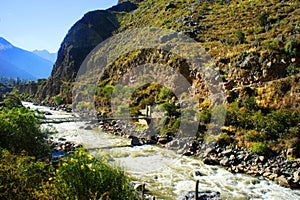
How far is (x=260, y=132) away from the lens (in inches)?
568

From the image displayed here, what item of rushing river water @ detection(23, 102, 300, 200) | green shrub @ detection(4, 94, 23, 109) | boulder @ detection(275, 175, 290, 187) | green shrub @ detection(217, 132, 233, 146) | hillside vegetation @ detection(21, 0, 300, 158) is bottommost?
rushing river water @ detection(23, 102, 300, 200)

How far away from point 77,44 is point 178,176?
52909mm

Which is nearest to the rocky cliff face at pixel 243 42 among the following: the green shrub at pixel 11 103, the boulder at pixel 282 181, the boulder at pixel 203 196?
the boulder at pixel 282 181

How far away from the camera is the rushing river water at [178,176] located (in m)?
9.95

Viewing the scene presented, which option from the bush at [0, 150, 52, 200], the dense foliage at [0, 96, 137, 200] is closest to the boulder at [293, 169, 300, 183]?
the dense foliage at [0, 96, 137, 200]

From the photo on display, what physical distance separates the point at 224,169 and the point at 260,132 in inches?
134

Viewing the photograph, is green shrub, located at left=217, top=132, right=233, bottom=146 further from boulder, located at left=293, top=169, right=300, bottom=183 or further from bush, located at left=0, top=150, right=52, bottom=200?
bush, located at left=0, top=150, right=52, bottom=200

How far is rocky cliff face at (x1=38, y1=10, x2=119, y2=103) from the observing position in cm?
5675

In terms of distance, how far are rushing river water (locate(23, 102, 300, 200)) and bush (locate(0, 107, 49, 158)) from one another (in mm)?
2940

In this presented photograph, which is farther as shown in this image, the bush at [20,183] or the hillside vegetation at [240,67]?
the hillside vegetation at [240,67]

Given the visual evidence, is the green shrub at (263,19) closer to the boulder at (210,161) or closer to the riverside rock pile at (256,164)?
the riverside rock pile at (256,164)

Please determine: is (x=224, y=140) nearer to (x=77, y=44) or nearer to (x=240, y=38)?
(x=240, y=38)

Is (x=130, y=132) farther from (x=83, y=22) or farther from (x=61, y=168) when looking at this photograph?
(x=83, y=22)

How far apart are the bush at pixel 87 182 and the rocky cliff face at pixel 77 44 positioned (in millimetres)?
50768
